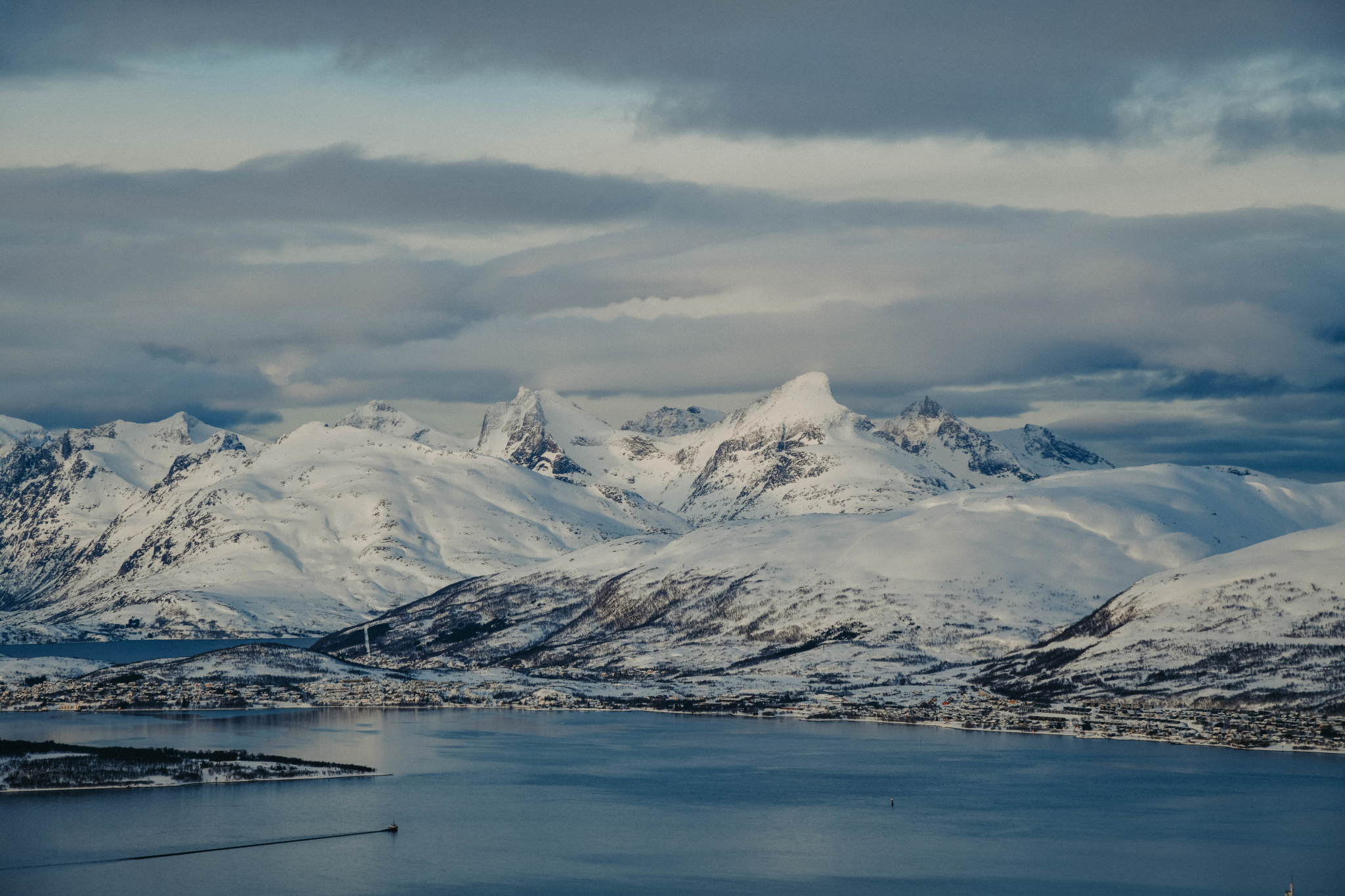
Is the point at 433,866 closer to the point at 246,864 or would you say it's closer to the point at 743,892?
the point at 246,864

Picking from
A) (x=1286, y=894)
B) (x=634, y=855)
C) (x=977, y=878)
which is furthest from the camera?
(x=634, y=855)

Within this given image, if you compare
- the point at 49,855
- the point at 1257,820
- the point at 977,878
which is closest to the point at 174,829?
the point at 49,855

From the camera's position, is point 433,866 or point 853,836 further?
point 853,836

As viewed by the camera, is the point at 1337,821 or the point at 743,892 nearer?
the point at 743,892

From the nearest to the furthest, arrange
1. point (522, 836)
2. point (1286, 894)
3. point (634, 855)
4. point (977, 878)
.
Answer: point (1286, 894) < point (977, 878) < point (634, 855) < point (522, 836)

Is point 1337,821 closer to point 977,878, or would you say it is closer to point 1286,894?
point 1286,894

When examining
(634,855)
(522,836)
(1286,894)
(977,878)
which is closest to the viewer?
(1286,894)

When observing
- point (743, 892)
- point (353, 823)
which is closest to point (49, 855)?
point (353, 823)

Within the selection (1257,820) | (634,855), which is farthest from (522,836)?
(1257,820)

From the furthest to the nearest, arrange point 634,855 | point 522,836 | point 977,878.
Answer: point 522,836
point 634,855
point 977,878
